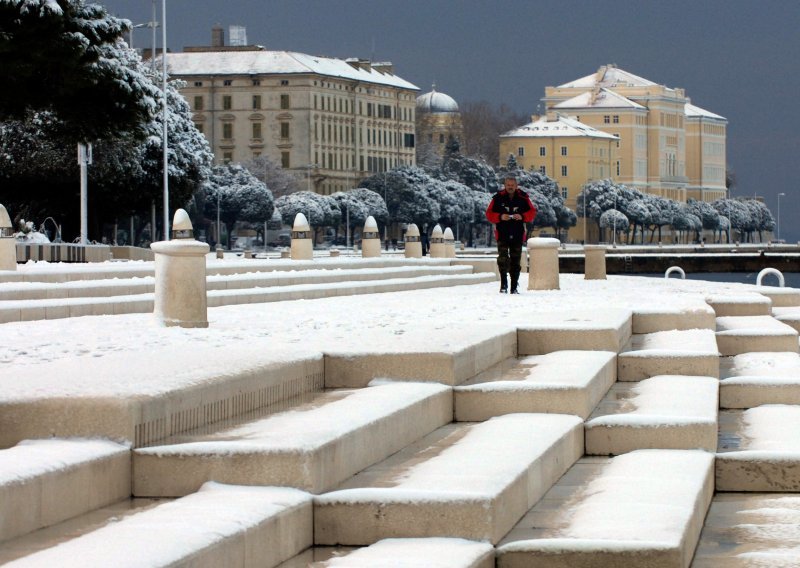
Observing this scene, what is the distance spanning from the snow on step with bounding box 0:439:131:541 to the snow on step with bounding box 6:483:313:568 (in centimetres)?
23

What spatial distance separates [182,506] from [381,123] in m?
162

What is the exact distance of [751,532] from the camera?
7906mm

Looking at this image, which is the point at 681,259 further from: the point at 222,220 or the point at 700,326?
the point at 700,326

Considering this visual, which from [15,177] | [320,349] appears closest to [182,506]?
[320,349]

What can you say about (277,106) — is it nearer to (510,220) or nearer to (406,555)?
(510,220)

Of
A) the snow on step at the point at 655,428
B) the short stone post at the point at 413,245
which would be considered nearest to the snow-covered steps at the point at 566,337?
the snow on step at the point at 655,428

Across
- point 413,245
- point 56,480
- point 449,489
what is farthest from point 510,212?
point 413,245

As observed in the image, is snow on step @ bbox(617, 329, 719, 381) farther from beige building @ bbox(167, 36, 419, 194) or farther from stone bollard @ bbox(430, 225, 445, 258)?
beige building @ bbox(167, 36, 419, 194)

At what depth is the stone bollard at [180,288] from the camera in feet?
43.9

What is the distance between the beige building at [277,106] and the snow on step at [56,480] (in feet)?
472

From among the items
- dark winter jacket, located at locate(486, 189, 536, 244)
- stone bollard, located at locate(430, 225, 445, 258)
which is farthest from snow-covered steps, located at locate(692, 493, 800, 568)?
stone bollard, located at locate(430, 225, 445, 258)

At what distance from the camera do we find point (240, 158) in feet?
510

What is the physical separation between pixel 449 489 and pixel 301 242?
1129 inches

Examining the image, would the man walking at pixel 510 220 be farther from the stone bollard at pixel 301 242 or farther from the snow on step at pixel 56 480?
the snow on step at pixel 56 480
